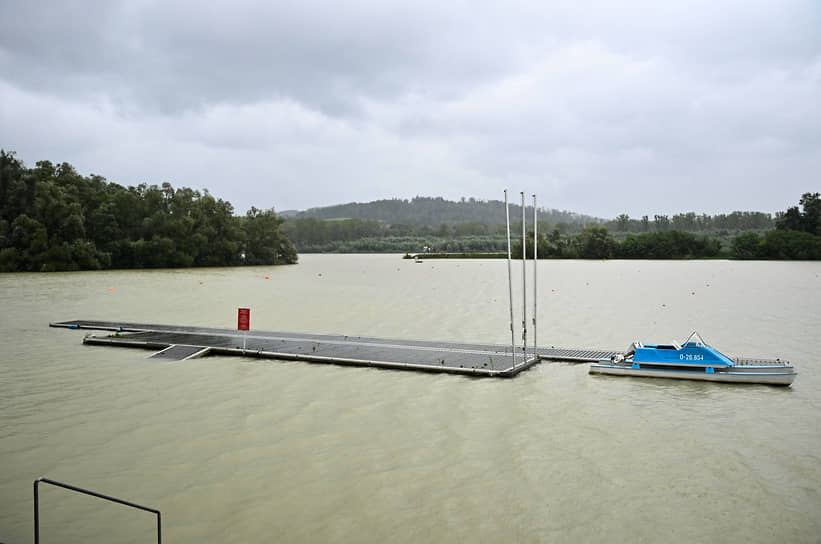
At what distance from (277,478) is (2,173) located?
63.2 metres

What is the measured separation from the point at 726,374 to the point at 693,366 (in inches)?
27.0

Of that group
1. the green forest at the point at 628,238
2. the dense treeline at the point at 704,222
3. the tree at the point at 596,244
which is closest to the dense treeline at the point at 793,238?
the green forest at the point at 628,238

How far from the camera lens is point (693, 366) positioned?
12375 millimetres

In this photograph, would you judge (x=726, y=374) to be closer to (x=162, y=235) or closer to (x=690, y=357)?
(x=690, y=357)

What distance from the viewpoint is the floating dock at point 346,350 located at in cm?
1351

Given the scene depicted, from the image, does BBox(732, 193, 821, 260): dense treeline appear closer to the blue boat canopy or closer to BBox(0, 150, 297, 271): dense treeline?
BBox(0, 150, 297, 271): dense treeline

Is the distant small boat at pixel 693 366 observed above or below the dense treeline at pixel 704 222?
below

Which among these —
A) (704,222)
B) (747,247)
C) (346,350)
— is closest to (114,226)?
(346,350)

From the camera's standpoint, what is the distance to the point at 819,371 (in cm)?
1359

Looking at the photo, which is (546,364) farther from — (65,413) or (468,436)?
(65,413)

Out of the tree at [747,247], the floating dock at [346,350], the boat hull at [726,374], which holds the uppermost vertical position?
the tree at [747,247]

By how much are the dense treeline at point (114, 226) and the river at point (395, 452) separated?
147 feet

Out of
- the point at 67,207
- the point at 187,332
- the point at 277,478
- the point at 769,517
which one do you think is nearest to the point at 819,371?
the point at 769,517

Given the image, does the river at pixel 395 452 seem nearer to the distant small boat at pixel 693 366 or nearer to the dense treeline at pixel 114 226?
the distant small boat at pixel 693 366
